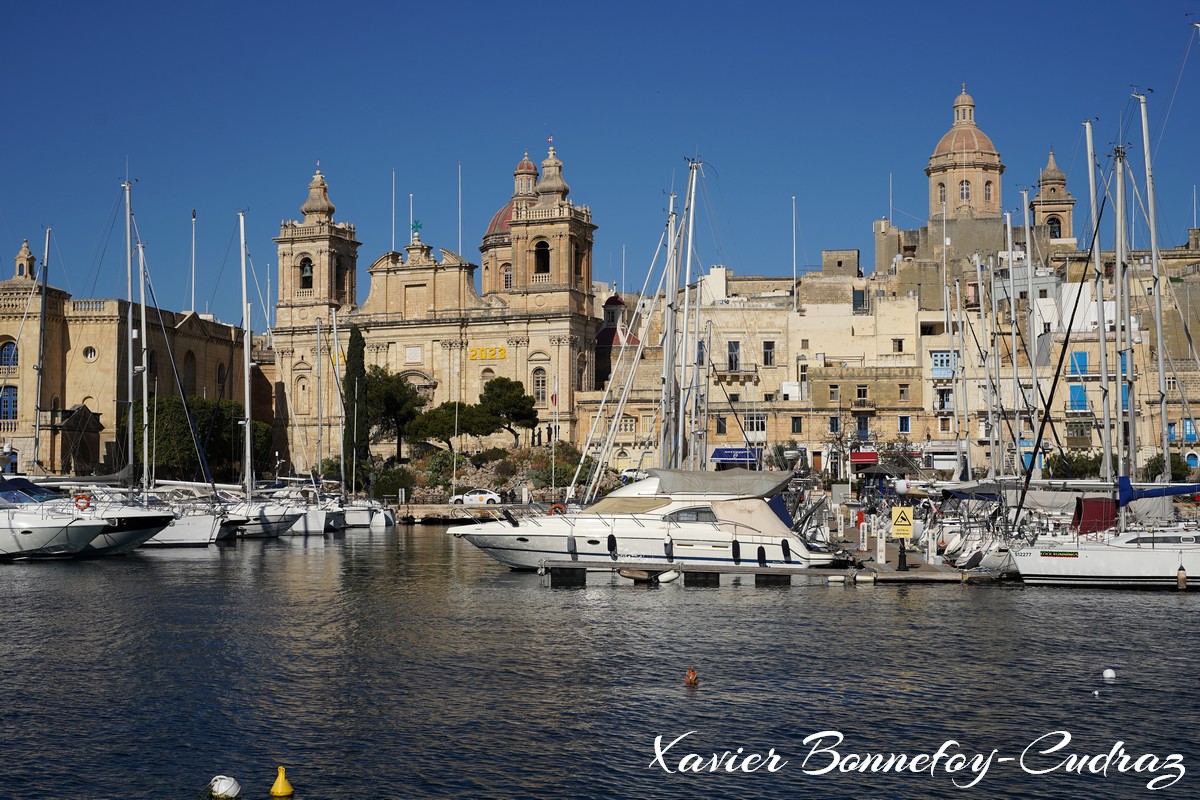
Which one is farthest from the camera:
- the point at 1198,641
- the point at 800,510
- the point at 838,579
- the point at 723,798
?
the point at 800,510

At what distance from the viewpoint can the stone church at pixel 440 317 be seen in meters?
91.4

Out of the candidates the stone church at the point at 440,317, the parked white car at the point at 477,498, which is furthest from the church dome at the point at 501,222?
the parked white car at the point at 477,498

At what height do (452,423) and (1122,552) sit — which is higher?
(452,423)

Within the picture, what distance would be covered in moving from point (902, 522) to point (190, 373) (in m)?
65.9

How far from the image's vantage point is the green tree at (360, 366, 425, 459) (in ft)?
278

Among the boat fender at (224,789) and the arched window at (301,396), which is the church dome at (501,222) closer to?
the arched window at (301,396)

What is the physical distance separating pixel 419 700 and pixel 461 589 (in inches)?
533

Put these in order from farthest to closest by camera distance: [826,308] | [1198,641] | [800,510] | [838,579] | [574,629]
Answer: [826,308] < [800,510] < [838,579] < [574,629] < [1198,641]

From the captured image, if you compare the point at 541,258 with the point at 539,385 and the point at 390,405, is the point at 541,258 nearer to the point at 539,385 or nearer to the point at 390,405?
the point at 539,385

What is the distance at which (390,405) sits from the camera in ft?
282

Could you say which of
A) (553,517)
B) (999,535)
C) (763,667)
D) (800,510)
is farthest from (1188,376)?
(763,667)

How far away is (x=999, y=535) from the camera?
35.8 meters

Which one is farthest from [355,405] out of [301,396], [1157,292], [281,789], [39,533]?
[281,789]

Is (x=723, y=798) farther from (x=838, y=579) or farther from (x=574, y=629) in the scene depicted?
(x=838, y=579)
